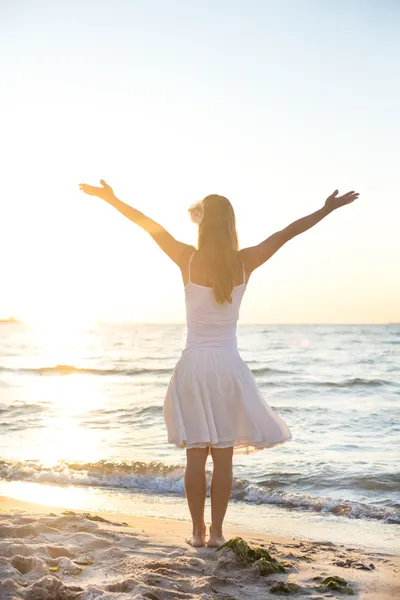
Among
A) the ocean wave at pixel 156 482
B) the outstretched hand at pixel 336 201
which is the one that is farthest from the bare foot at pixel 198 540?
the ocean wave at pixel 156 482

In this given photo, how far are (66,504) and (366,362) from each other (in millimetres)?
23625

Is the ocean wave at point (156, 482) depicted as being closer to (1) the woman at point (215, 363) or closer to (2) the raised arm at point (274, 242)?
(1) the woman at point (215, 363)

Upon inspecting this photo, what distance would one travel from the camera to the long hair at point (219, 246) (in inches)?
161

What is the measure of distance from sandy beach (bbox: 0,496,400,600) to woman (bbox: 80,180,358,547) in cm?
→ 45

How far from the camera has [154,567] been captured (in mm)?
3689

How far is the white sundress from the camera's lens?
13.7 feet

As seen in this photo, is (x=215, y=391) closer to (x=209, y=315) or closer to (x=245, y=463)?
(x=209, y=315)

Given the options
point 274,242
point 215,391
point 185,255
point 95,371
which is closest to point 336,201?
point 274,242

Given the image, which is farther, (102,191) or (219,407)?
(102,191)

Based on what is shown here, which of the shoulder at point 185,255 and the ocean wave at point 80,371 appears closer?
the shoulder at point 185,255

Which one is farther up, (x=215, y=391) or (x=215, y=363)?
(x=215, y=363)

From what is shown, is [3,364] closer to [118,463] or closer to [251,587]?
[118,463]

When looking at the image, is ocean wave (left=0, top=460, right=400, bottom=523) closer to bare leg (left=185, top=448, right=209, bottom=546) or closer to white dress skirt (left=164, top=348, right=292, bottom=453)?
bare leg (left=185, top=448, right=209, bottom=546)

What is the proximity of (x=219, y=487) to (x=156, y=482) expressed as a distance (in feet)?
13.1
